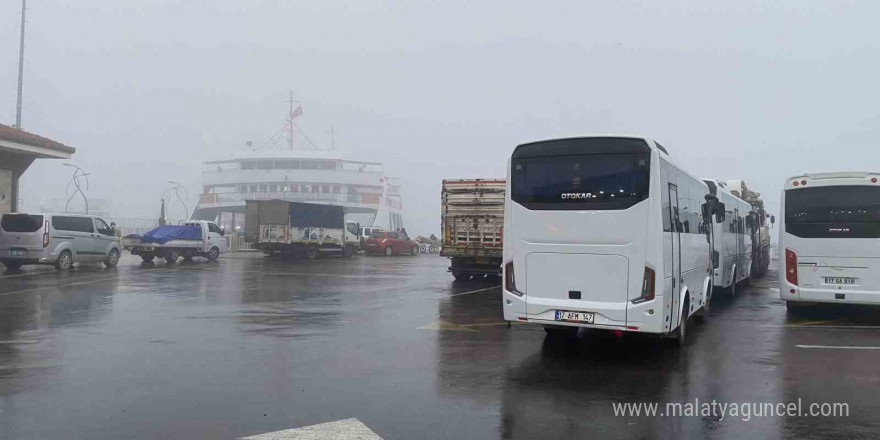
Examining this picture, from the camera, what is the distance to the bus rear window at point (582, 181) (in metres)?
8.05

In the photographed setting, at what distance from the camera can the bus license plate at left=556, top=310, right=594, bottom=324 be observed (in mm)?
8109

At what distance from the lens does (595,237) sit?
320 inches

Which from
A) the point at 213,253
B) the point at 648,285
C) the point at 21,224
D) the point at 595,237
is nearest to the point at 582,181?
the point at 595,237

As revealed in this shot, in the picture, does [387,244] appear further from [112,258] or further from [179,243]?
[112,258]

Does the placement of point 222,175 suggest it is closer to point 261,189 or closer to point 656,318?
point 261,189

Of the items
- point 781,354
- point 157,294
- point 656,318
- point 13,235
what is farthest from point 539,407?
point 13,235

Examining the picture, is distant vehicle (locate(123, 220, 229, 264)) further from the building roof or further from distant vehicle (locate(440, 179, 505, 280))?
distant vehicle (locate(440, 179, 505, 280))

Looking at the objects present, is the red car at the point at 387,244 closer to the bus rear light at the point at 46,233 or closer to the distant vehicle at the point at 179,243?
the distant vehicle at the point at 179,243

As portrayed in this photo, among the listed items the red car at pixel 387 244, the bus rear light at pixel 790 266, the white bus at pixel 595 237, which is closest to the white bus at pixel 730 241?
the bus rear light at pixel 790 266

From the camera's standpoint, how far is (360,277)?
2205cm

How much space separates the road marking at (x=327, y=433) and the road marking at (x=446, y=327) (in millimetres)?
5291

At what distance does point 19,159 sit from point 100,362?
22.4 meters

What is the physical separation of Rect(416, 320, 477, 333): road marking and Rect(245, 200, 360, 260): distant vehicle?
23511 mm

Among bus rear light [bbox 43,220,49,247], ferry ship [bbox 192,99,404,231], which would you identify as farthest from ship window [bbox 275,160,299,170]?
bus rear light [bbox 43,220,49,247]
